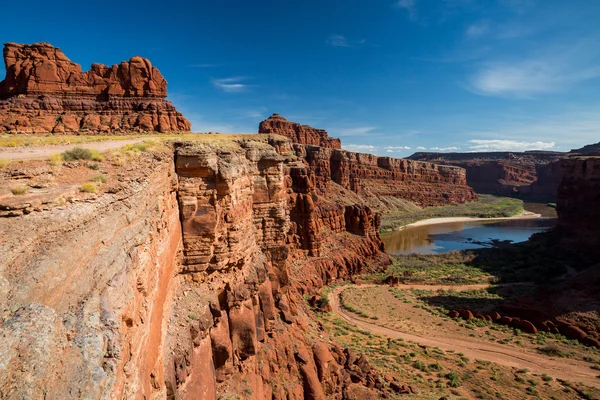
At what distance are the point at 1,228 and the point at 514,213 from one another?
395 feet

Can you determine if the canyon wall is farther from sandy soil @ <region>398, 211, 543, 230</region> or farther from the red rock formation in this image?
sandy soil @ <region>398, 211, 543, 230</region>

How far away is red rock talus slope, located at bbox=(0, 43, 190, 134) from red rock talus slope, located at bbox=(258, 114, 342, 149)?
7329cm

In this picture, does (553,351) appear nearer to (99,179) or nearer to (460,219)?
(99,179)

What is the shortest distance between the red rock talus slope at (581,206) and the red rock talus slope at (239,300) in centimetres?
4994

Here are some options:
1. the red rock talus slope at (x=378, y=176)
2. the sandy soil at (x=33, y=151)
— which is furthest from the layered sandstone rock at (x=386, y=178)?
the sandy soil at (x=33, y=151)

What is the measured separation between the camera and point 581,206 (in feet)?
173

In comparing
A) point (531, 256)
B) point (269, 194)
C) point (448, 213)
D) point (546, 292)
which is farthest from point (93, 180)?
point (448, 213)

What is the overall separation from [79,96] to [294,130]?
282ft

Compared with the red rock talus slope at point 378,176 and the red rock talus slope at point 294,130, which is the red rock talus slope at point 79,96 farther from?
the red rock talus slope at point 294,130

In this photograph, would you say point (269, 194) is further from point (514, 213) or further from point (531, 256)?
point (514, 213)

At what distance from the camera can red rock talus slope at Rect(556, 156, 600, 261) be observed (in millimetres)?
48500

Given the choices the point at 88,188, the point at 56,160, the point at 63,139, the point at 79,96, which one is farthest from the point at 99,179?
the point at 79,96

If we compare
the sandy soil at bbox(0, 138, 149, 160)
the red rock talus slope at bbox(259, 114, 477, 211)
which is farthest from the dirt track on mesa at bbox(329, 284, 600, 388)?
the red rock talus slope at bbox(259, 114, 477, 211)

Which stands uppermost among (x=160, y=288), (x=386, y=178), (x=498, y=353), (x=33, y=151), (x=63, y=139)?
(x=386, y=178)
